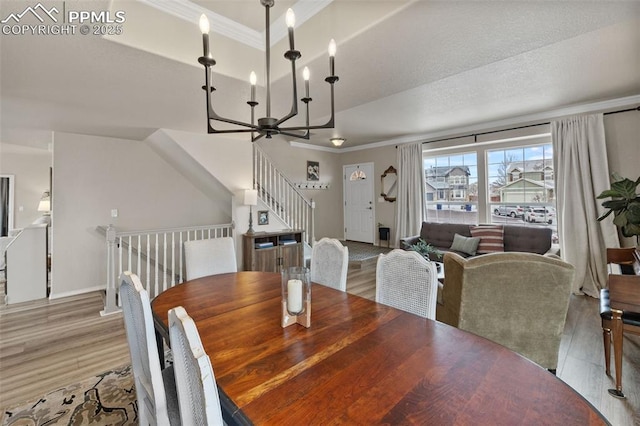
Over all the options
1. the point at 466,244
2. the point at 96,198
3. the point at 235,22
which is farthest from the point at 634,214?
the point at 96,198

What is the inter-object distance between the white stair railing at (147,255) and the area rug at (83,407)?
1178mm

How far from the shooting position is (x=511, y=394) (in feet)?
2.78

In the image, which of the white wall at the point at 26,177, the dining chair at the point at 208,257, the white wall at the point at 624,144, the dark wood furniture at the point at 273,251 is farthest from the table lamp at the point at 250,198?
the white wall at the point at 624,144

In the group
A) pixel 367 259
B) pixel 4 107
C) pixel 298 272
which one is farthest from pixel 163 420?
pixel 367 259

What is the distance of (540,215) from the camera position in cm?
457

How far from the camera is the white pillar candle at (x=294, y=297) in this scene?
135 centimetres

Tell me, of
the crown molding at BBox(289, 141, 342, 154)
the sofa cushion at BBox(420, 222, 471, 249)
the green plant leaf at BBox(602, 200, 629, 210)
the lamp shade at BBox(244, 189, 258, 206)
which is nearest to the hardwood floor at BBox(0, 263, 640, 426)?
the green plant leaf at BBox(602, 200, 629, 210)

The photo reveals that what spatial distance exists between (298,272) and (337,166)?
629cm

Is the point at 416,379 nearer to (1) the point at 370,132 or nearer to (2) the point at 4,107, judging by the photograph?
(2) the point at 4,107

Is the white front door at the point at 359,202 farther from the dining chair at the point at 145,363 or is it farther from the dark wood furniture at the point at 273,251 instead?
the dining chair at the point at 145,363

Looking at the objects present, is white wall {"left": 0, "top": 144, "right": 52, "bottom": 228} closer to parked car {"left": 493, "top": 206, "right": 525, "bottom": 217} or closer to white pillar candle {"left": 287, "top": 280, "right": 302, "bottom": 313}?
white pillar candle {"left": 287, "top": 280, "right": 302, "bottom": 313}

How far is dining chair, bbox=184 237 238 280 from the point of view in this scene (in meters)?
2.43

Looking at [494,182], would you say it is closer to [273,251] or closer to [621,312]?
[621,312]

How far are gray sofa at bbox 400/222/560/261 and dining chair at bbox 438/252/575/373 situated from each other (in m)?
2.31
